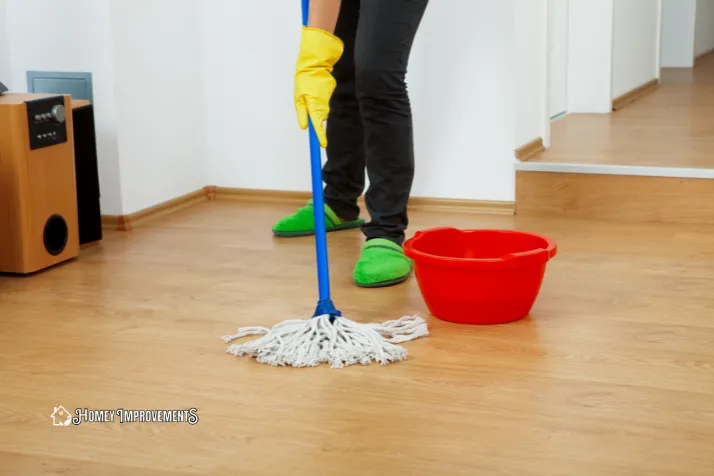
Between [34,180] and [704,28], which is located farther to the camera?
[704,28]

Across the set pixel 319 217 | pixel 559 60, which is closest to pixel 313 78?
pixel 319 217

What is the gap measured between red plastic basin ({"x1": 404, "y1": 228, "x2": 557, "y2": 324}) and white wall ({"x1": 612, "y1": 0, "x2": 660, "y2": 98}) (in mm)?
2058

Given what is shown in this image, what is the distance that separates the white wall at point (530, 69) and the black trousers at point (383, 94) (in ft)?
1.75

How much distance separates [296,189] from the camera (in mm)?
2855

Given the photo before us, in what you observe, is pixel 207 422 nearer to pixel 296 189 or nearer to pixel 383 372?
pixel 383 372

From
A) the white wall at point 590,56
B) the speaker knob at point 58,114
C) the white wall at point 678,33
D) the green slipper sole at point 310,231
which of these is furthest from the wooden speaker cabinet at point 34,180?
the white wall at point 678,33

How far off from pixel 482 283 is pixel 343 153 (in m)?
0.77

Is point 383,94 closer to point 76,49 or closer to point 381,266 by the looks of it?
point 381,266

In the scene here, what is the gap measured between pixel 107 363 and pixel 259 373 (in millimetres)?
244

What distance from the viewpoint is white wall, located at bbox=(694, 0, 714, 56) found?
5.65 metres

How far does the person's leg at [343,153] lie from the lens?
226cm

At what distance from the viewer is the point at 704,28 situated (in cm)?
592

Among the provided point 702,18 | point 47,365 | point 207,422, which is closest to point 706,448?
point 207,422

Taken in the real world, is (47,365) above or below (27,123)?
below
